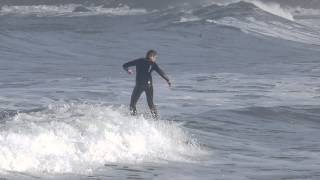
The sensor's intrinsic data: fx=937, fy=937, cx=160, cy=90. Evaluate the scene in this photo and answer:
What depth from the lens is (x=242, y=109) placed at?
22844 millimetres

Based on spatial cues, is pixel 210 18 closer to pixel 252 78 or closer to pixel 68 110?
pixel 252 78

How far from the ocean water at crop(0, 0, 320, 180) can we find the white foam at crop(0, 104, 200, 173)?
2 centimetres

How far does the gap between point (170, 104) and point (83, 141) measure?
27.5 feet

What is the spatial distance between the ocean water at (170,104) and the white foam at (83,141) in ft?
0.08

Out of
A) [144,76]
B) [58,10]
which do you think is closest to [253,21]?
[58,10]

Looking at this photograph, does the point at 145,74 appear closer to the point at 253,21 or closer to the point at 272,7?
the point at 253,21

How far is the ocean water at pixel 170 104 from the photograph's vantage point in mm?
14492

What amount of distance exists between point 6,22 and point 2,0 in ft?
97.3

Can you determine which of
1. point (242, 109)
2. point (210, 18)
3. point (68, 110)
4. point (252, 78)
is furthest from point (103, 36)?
point (68, 110)

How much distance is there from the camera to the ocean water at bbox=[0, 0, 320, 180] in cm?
1449

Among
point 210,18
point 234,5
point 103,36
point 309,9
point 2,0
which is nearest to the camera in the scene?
point 103,36

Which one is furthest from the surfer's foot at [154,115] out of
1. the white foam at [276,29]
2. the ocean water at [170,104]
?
the white foam at [276,29]

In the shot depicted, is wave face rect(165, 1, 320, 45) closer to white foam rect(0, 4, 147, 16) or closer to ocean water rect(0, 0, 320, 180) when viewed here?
ocean water rect(0, 0, 320, 180)

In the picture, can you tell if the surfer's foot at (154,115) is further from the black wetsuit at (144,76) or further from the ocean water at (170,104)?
the ocean water at (170,104)
